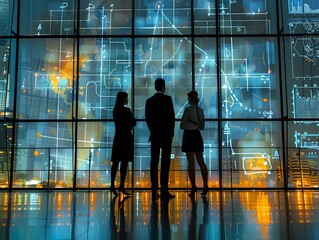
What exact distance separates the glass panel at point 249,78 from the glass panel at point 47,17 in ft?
8.86

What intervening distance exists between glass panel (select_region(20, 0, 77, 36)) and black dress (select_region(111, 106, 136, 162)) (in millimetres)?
3309

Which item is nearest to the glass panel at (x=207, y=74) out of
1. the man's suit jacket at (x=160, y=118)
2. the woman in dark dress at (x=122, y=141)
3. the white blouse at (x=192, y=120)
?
the white blouse at (x=192, y=120)

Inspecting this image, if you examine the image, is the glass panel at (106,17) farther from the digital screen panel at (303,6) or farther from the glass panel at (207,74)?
the digital screen panel at (303,6)

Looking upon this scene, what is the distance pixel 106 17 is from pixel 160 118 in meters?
4.02

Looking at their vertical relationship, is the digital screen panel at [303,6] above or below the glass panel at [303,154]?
Result: above

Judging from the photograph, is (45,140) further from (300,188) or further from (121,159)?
(300,188)

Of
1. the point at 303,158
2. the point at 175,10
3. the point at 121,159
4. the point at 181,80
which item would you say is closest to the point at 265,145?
the point at 303,158

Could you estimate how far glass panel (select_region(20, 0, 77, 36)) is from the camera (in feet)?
25.0

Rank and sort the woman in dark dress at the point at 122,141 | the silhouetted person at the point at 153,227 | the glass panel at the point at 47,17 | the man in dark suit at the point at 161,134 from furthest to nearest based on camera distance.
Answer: the glass panel at the point at 47,17, the woman in dark dress at the point at 122,141, the man in dark suit at the point at 161,134, the silhouetted person at the point at 153,227

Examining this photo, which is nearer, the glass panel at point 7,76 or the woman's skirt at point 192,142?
the woman's skirt at point 192,142

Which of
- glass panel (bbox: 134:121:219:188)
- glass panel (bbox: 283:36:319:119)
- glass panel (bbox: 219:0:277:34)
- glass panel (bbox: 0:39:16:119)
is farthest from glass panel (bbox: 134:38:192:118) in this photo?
glass panel (bbox: 0:39:16:119)

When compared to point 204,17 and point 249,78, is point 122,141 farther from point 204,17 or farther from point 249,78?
point 204,17

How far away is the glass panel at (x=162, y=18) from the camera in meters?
7.55

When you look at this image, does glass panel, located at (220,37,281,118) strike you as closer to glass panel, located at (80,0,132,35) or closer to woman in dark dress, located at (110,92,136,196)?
glass panel, located at (80,0,132,35)
